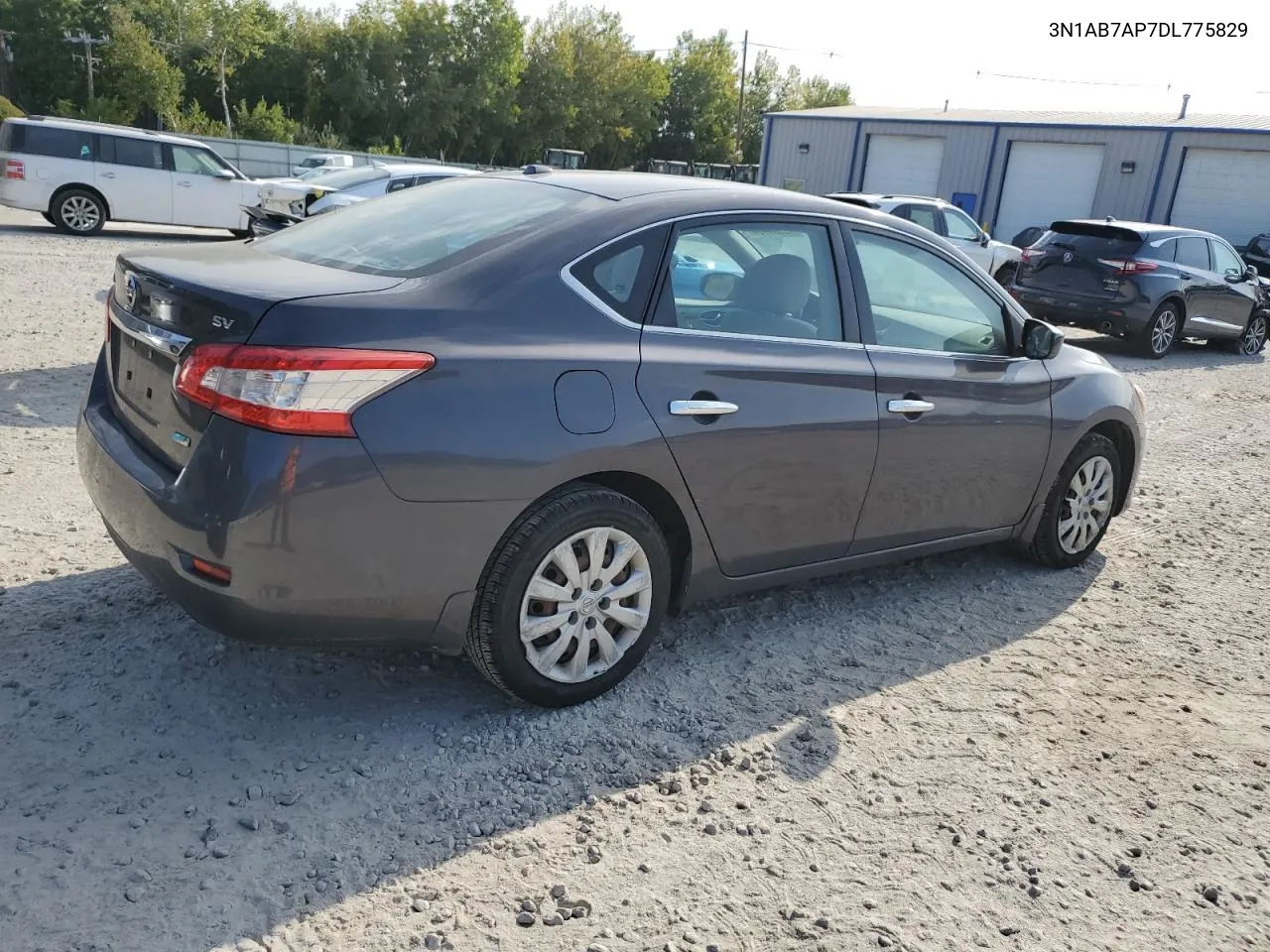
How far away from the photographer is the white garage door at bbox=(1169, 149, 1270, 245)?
29.6 metres

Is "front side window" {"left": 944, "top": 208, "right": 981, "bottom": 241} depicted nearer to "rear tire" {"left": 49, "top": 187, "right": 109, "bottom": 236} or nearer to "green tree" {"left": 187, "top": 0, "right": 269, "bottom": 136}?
"rear tire" {"left": 49, "top": 187, "right": 109, "bottom": 236}

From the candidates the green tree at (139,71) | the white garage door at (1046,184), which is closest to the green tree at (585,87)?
the green tree at (139,71)

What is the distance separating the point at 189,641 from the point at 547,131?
68.4 metres

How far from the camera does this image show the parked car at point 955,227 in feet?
52.3

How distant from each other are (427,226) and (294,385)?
110cm

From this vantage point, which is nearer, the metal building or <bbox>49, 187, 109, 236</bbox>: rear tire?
<bbox>49, 187, 109, 236</bbox>: rear tire

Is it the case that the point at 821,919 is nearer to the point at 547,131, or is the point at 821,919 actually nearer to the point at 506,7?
the point at 506,7

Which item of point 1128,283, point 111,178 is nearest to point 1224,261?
point 1128,283

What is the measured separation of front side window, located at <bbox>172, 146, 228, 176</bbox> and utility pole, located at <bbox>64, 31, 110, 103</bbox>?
40.0 m

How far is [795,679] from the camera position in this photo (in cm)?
386

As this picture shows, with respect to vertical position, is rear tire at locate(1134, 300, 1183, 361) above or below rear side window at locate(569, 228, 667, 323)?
below

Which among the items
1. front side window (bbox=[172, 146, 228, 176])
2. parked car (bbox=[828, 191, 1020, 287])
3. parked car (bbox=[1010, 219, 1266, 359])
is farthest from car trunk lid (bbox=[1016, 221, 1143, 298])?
front side window (bbox=[172, 146, 228, 176])

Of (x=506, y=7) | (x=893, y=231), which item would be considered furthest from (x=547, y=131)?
(x=893, y=231)

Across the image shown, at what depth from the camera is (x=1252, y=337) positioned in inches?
595
